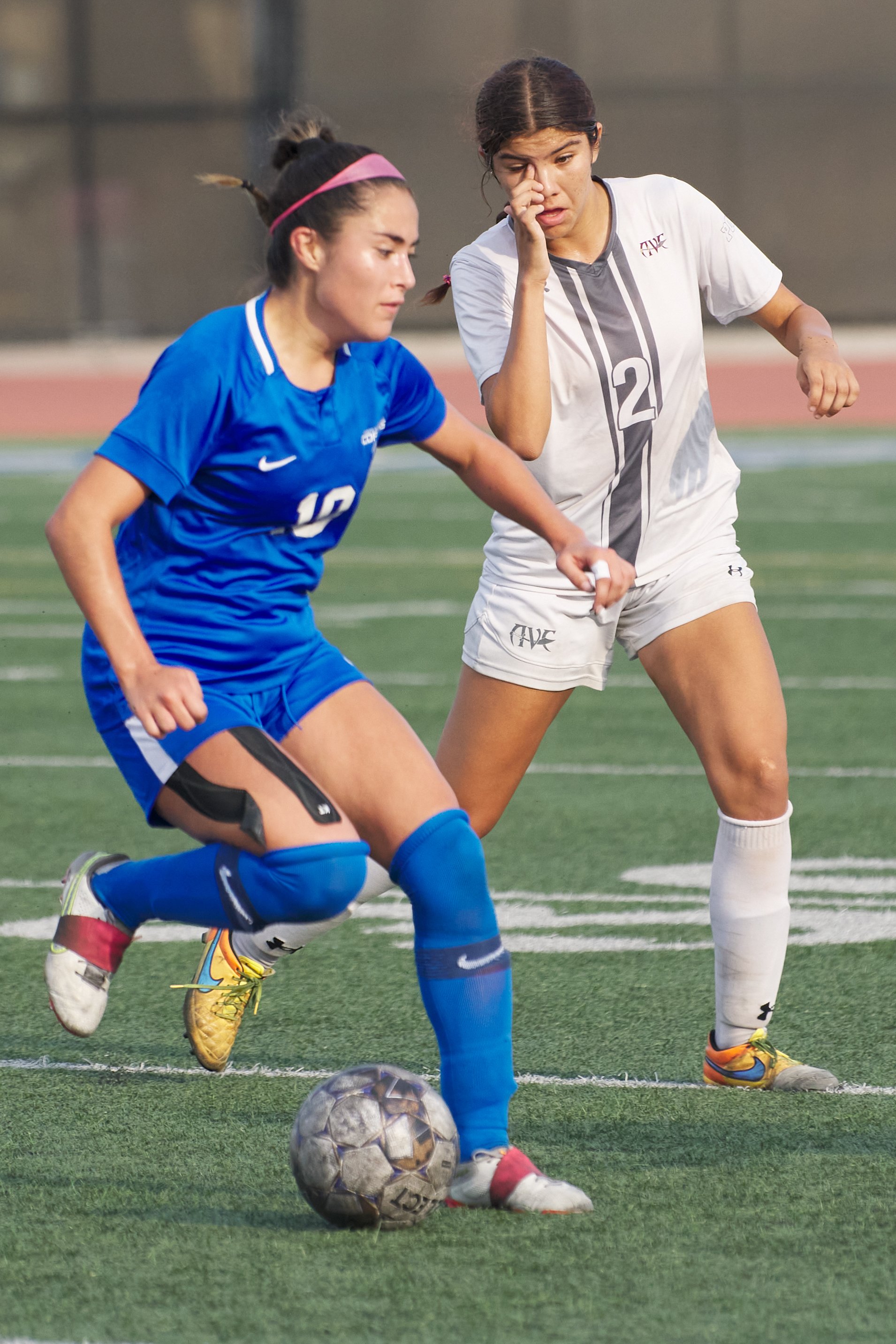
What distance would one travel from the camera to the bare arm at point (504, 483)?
4105 mm

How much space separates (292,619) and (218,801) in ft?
1.40

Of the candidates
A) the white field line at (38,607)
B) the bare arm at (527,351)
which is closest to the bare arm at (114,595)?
the bare arm at (527,351)

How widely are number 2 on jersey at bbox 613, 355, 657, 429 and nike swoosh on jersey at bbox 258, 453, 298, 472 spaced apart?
3.95 feet

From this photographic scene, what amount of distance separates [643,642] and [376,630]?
24.3 ft

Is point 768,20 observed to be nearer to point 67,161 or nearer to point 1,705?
point 67,161

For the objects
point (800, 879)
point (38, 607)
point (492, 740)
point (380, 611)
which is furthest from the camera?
point (38, 607)

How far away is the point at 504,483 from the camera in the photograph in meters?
4.17

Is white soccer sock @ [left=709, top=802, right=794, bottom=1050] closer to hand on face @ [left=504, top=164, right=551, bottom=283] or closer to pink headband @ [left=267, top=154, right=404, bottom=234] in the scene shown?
hand on face @ [left=504, top=164, right=551, bottom=283]

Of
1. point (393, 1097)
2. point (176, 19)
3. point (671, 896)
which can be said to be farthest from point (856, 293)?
point (393, 1097)

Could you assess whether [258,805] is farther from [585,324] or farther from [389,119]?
[389,119]

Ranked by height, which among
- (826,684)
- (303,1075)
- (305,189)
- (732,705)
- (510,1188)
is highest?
(305,189)

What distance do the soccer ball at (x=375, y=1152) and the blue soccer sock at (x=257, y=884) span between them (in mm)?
336

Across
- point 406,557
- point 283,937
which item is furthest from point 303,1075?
point 406,557

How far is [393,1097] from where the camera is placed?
3.89 meters
